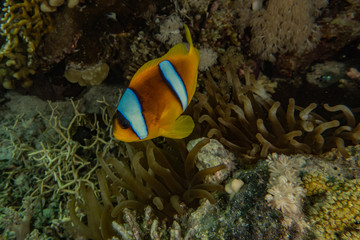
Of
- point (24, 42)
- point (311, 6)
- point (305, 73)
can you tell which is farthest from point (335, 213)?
point (24, 42)

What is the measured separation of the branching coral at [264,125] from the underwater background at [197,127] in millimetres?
12

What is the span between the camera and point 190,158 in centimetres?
208

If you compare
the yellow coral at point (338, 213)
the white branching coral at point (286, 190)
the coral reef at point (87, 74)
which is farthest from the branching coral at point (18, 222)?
the yellow coral at point (338, 213)

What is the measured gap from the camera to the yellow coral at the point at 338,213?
1513mm

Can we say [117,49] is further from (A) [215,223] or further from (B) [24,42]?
(A) [215,223]

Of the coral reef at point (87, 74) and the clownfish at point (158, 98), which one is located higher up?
the clownfish at point (158, 98)

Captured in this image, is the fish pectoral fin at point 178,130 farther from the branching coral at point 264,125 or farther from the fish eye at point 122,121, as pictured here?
the branching coral at point 264,125

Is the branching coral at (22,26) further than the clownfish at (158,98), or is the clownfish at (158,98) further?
the branching coral at (22,26)

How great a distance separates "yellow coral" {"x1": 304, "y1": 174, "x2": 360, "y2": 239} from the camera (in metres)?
1.51

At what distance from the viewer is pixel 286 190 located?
5.11 ft

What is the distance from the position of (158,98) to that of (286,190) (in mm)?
1002

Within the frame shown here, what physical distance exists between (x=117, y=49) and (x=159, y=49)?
91cm

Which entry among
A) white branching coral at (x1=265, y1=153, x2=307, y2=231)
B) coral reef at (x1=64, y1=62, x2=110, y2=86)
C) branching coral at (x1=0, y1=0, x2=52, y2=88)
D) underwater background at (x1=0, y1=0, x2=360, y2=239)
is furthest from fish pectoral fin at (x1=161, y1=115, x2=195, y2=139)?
branching coral at (x1=0, y1=0, x2=52, y2=88)

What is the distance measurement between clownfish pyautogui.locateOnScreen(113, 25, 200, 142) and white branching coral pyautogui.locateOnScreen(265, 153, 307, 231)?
0.67 m
